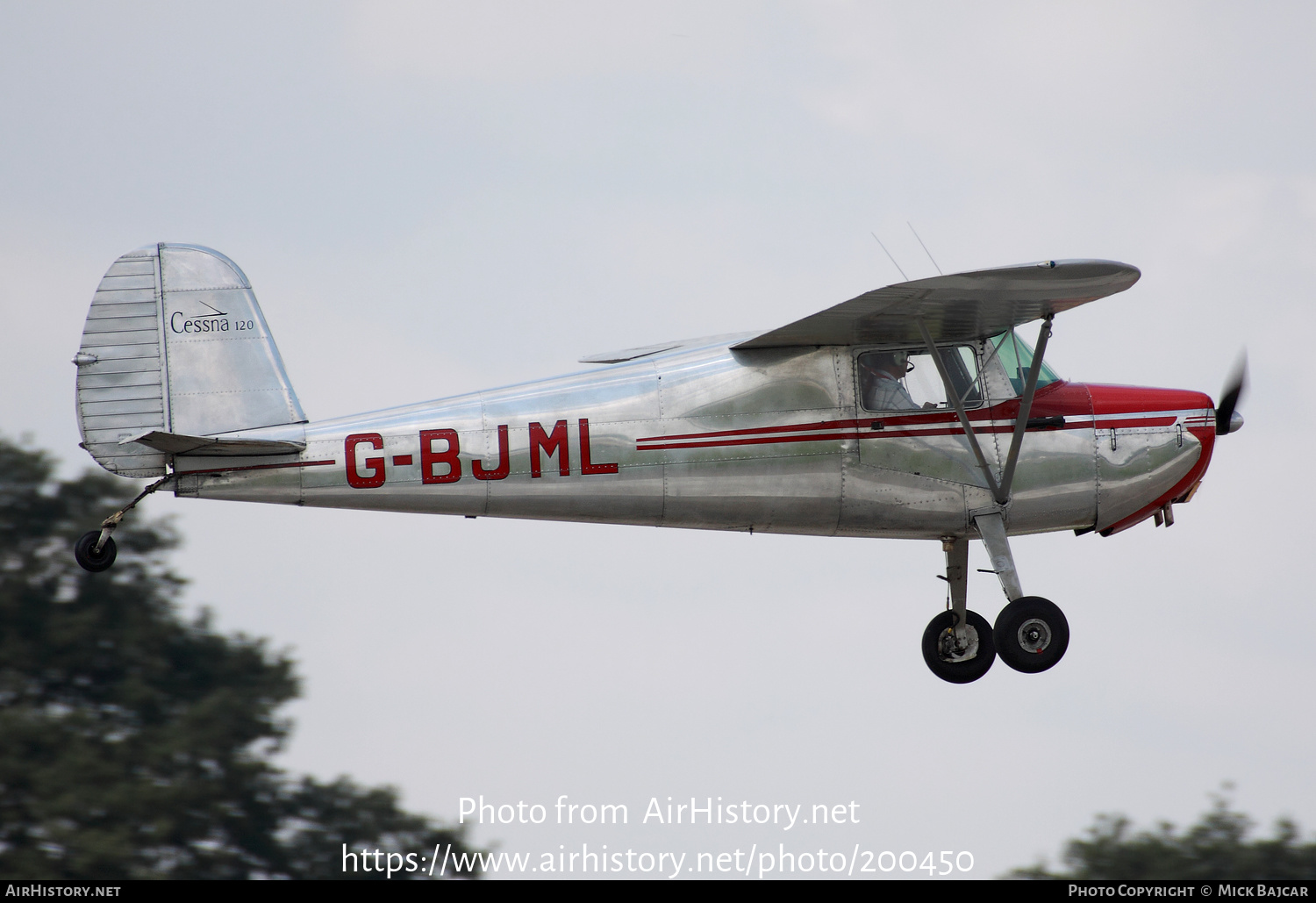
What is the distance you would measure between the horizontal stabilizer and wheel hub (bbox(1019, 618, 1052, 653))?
18.0 ft

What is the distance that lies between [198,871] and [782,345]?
10866mm

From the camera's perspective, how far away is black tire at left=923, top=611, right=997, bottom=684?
12703mm

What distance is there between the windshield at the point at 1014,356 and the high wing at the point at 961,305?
92mm

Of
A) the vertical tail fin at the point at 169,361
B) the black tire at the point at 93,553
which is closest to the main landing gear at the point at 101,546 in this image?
the black tire at the point at 93,553

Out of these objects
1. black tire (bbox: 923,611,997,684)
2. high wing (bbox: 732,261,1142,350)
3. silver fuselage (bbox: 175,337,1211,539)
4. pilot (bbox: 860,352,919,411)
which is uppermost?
high wing (bbox: 732,261,1142,350)

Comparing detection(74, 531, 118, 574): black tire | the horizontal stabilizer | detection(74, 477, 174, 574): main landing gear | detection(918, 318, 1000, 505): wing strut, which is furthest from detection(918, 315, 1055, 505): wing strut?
detection(74, 531, 118, 574): black tire

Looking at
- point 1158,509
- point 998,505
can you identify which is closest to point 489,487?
point 998,505

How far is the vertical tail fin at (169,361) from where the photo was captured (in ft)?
36.5

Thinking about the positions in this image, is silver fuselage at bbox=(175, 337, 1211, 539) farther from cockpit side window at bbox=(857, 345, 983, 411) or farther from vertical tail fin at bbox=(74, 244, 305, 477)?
vertical tail fin at bbox=(74, 244, 305, 477)

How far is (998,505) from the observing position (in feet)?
38.4

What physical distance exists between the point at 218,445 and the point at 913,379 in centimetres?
514
